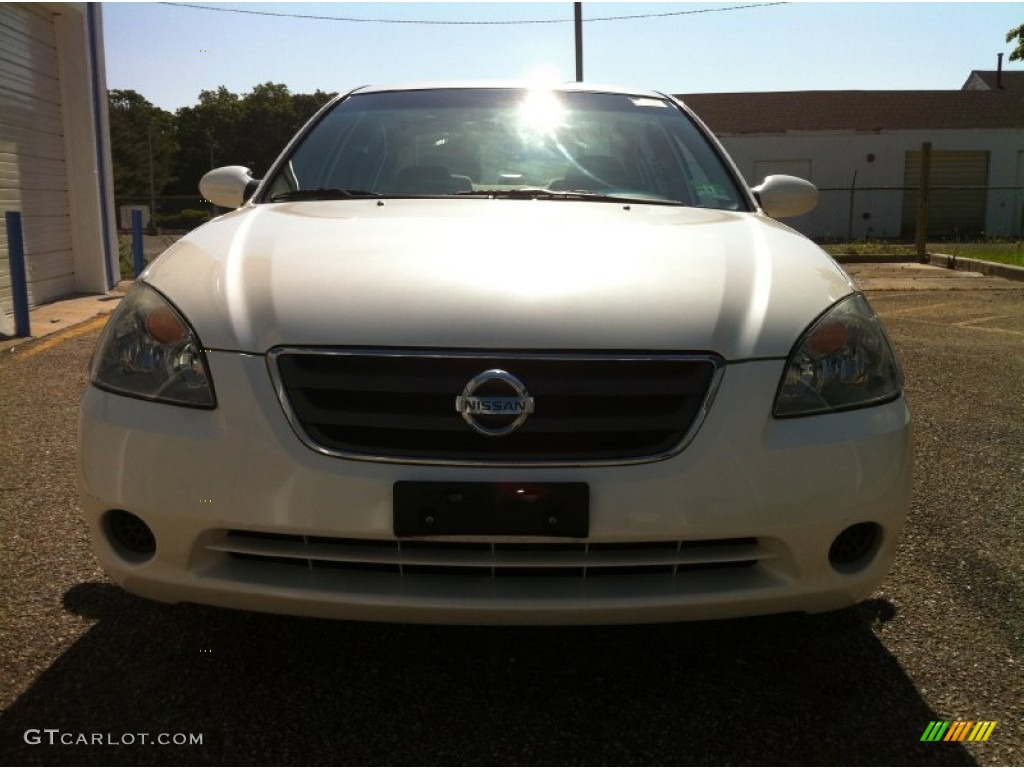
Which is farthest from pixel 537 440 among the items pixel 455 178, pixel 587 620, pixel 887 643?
pixel 455 178

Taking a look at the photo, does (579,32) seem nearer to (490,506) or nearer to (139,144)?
(490,506)

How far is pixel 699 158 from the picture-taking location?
11.4 ft

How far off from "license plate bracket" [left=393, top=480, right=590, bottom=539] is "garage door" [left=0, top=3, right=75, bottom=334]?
8885 millimetres

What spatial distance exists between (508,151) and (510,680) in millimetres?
1821

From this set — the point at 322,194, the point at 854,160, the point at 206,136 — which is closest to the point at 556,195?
the point at 322,194

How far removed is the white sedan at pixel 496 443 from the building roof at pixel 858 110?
104 feet

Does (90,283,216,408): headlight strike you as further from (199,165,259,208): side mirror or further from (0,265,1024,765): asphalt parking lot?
(199,165,259,208): side mirror

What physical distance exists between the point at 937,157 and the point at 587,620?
34886 millimetres

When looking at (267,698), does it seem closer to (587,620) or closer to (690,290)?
(587,620)

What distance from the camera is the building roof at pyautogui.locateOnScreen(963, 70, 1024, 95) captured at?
1559 inches

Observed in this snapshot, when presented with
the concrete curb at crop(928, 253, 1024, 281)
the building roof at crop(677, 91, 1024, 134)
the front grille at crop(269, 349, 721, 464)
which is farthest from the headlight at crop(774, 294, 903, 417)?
the building roof at crop(677, 91, 1024, 134)

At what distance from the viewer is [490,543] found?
2.03m

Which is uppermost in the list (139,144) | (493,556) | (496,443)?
(139,144)

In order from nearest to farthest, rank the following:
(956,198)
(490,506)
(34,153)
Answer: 1. (490,506)
2. (34,153)
3. (956,198)
